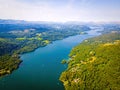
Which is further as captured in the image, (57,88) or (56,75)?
(56,75)

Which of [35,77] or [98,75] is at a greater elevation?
[98,75]

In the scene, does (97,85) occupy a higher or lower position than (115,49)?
lower

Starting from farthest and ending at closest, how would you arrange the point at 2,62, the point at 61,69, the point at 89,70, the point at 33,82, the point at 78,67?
the point at 2,62 < the point at 61,69 < the point at 78,67 < the point at 89,70 < the point at 33,82

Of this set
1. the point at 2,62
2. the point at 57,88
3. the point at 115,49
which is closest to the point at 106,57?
the point at 115,49

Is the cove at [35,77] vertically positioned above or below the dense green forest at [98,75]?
below

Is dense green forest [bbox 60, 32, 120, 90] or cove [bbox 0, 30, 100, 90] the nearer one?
dense green forest [bbox 60, 32, 120, 90]

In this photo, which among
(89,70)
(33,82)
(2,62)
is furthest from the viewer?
(2,62)

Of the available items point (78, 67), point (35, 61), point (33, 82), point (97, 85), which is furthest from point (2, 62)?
point (97, 85)

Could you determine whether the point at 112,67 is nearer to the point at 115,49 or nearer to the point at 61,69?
the point at 115,49

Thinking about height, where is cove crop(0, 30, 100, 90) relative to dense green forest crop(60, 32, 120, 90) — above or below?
below

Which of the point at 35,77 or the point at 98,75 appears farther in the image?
the point at 35,77

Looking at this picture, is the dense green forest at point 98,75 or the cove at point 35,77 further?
the cove at point 35,77
